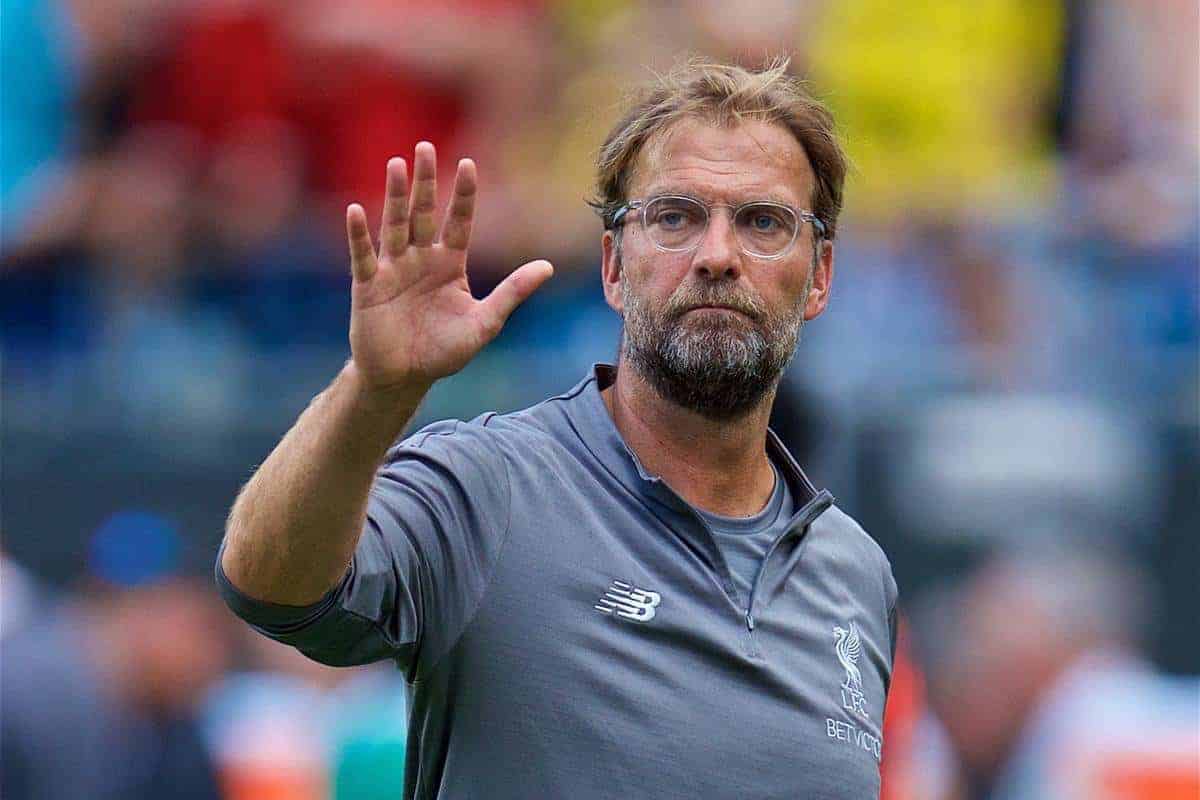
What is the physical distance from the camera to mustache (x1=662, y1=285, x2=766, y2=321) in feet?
9.30

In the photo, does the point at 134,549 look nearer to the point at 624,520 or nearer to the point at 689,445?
the point at 689,445

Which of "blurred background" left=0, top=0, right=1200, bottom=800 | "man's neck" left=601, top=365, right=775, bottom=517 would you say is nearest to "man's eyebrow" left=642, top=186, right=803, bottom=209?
"man's neck" left=601, top=365, right=775, bottom=517

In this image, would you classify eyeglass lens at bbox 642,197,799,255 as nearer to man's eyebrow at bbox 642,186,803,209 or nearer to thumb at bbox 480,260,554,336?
man's eyebrow at bbox 642,186,803,209

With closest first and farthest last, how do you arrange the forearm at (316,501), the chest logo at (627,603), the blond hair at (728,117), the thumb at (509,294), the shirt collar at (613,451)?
the forearm at (316,501), the thumb at (509,294), the chest logo at (627,603), the shirt collar at (613,451), the blond hair at (728,117)

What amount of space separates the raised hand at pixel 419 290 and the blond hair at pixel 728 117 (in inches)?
26.8

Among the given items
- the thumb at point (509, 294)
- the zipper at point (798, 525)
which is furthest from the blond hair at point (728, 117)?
the thumb at point (509, 294)

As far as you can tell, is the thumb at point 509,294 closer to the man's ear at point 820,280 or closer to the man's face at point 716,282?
the man's face at point 716,282

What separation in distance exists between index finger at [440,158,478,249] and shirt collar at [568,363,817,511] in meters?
0.51

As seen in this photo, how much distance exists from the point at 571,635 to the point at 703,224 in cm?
72

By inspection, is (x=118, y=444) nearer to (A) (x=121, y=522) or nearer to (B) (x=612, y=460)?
(A) (x=121, y=522)

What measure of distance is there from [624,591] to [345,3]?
5.06 m

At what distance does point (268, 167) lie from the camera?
7191mm

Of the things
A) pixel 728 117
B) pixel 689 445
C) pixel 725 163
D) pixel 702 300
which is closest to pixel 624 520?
pixel 689 445

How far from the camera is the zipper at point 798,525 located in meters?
2.74
